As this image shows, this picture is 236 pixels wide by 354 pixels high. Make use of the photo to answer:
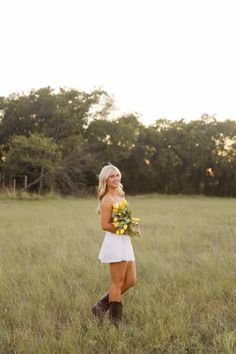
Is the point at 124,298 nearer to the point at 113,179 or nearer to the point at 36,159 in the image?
the point at 113,179

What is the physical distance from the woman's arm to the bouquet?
0.05 meters

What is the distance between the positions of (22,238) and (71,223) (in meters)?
3.41

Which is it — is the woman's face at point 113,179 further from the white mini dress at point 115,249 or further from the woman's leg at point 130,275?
the woman's leg at point 130,275

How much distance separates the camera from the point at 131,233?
13.8ft

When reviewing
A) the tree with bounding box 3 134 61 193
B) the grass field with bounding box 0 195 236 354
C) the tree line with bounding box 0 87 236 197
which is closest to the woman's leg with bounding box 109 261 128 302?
the grass field with bounding box 0 195 236 354

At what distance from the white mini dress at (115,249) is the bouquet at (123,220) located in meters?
0.11

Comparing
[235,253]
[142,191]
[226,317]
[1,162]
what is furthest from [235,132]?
[226,317]

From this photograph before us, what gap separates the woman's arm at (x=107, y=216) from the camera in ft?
13.7

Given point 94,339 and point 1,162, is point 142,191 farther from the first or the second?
point 94,339

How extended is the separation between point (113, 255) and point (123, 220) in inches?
15.6

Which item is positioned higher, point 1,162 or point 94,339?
point 1,162

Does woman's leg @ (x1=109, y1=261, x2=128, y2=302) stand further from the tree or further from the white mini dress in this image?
the tree

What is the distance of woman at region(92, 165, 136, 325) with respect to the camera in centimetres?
418

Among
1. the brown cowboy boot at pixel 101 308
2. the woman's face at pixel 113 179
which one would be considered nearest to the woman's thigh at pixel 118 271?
the brown cowboy boot at pixel 101 308
